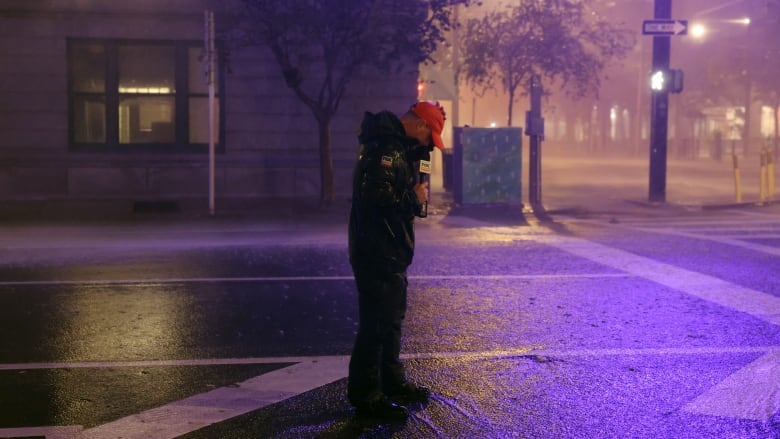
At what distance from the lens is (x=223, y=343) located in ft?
22.3

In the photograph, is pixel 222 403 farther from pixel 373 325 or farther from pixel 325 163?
pixel 325 163

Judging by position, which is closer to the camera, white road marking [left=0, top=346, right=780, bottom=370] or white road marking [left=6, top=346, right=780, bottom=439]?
white road marking [left=6, top=346, right=780, bottom=439]

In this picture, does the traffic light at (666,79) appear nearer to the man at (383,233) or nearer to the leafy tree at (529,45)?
the leafy tree at (529,45)

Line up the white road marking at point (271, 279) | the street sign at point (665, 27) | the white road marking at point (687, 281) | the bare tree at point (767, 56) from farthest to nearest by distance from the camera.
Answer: the bare tree at point (767, 56) < the street sign at point (665, 27) < the white road marking at point (271, 279) < the white road marking at point (687, 281)

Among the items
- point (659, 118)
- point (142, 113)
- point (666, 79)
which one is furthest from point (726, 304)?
point (142, 113)

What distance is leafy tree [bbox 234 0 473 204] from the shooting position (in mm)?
16812

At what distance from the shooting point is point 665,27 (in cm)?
1870

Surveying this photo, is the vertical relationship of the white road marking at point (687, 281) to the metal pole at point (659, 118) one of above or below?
below

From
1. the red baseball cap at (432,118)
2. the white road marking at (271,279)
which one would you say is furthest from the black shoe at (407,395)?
the white road marking at (271,279)

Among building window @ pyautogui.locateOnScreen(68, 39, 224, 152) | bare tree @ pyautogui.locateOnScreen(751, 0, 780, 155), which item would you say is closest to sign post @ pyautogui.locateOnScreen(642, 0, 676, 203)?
building window @ pyautogui.locateOnScreen(68, 39, 224, 152)

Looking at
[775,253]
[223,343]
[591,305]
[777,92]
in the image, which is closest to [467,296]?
[591,305]

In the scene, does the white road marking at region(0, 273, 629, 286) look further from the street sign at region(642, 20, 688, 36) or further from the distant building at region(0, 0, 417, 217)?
the street sign at region(642, 20, 688, 36)

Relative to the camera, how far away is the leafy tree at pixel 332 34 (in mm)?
16812

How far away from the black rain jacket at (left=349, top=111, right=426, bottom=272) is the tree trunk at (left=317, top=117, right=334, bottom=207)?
12.8 m
